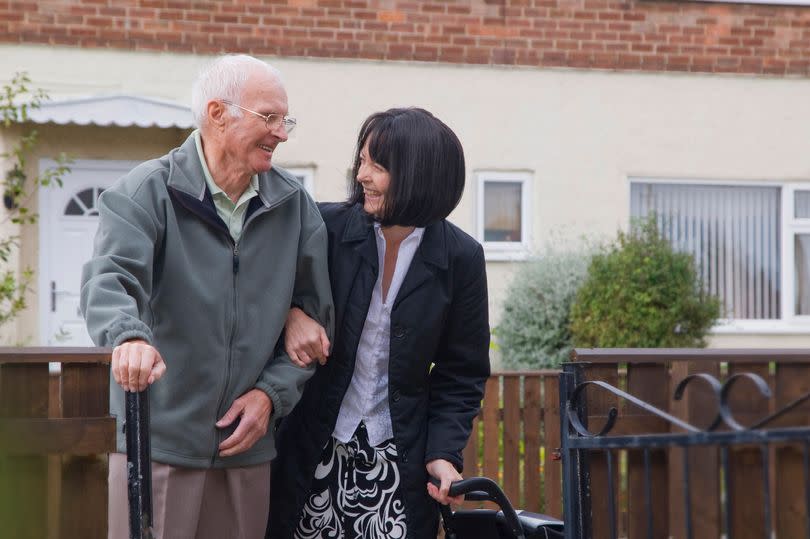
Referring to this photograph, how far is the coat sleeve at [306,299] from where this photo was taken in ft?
8.74

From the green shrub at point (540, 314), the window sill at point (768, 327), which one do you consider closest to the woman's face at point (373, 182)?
the green shrub at point (540, 314)

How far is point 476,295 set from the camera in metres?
2.94

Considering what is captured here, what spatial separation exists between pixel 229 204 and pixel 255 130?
19 cm

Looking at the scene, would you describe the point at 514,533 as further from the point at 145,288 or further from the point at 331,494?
the point at 145,288

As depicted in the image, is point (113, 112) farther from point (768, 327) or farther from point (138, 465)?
point (138, 465)

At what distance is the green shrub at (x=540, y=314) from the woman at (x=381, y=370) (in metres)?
6.11

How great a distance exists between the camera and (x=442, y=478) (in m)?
2.81

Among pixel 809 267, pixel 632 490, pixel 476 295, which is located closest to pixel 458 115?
pixel 809 267

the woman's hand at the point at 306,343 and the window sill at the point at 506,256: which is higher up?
the window sill at the point at 506,256

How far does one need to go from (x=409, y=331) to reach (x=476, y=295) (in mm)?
237

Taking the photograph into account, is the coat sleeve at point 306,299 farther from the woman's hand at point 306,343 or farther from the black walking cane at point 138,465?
the black walking cane at point 138,465

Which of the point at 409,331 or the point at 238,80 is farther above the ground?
the point at 238,80

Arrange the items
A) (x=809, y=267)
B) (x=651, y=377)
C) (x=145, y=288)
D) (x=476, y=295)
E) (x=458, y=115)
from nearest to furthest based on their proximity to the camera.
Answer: (x=145, y=288) → (x=476, y=295) → (x=651, y=377) → (x=458, y=115) → (x=809, y=267)

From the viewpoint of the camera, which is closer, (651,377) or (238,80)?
(238,80)
